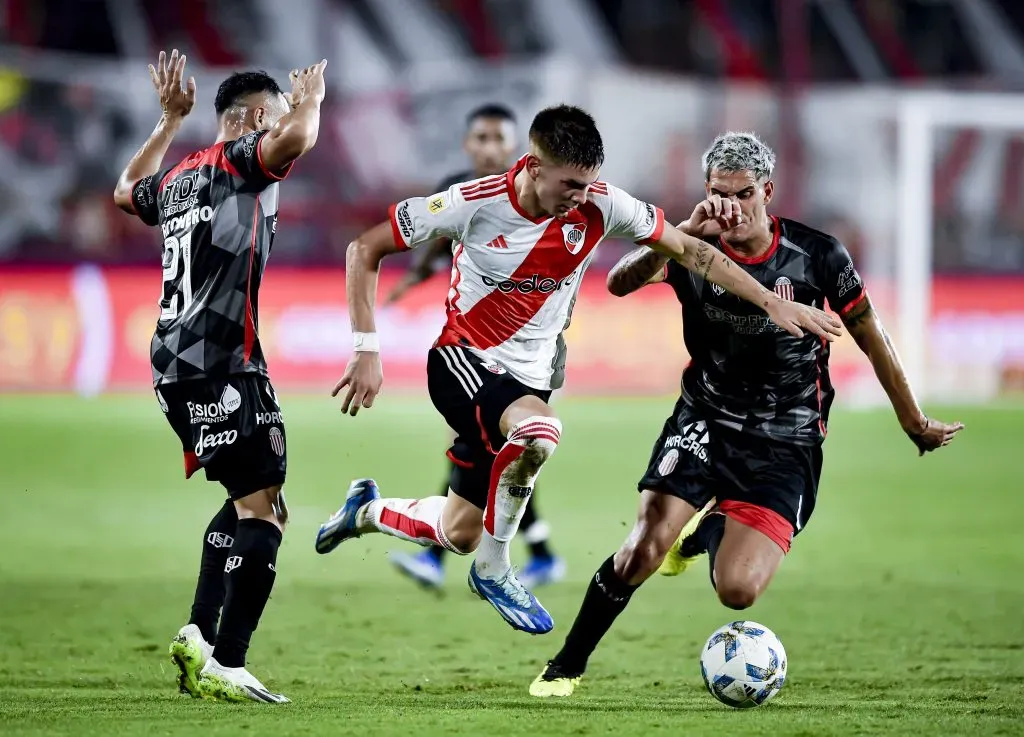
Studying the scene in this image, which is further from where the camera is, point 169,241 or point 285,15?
point 285,15

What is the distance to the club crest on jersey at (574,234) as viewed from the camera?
19.1 ft

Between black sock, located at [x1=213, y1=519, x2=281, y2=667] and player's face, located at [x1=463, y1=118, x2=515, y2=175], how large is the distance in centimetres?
393

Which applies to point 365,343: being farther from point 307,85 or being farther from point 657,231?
point 657,231

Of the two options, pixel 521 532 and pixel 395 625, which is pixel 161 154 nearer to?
pixel 395 625

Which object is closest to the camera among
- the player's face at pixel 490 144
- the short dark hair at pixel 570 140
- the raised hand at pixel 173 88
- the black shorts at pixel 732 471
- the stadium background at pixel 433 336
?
the short dark hair at pixel 570 140

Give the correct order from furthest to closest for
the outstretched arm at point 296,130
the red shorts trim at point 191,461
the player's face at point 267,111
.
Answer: the player's face at point 267,111
the red shorts trim at point 191,461
the outstretched arm at point 296,130

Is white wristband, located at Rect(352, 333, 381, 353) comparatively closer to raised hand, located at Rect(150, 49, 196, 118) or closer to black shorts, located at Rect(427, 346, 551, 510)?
black shorts, located at Rect(427, 346, 551, 510)

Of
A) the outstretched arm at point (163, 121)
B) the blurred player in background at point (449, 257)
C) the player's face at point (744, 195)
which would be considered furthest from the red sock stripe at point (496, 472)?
the blurred player in background at point (449, 257)

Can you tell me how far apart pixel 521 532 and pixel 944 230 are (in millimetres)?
13456

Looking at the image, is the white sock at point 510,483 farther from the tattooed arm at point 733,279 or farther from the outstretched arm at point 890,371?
the outstretched arm at point 890,371

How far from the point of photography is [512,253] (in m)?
5.82

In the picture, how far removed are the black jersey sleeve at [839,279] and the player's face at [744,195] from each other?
0.29 m

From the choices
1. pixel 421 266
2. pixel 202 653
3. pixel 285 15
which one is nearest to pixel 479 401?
pixel 202 653

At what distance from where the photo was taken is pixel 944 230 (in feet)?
67.3
